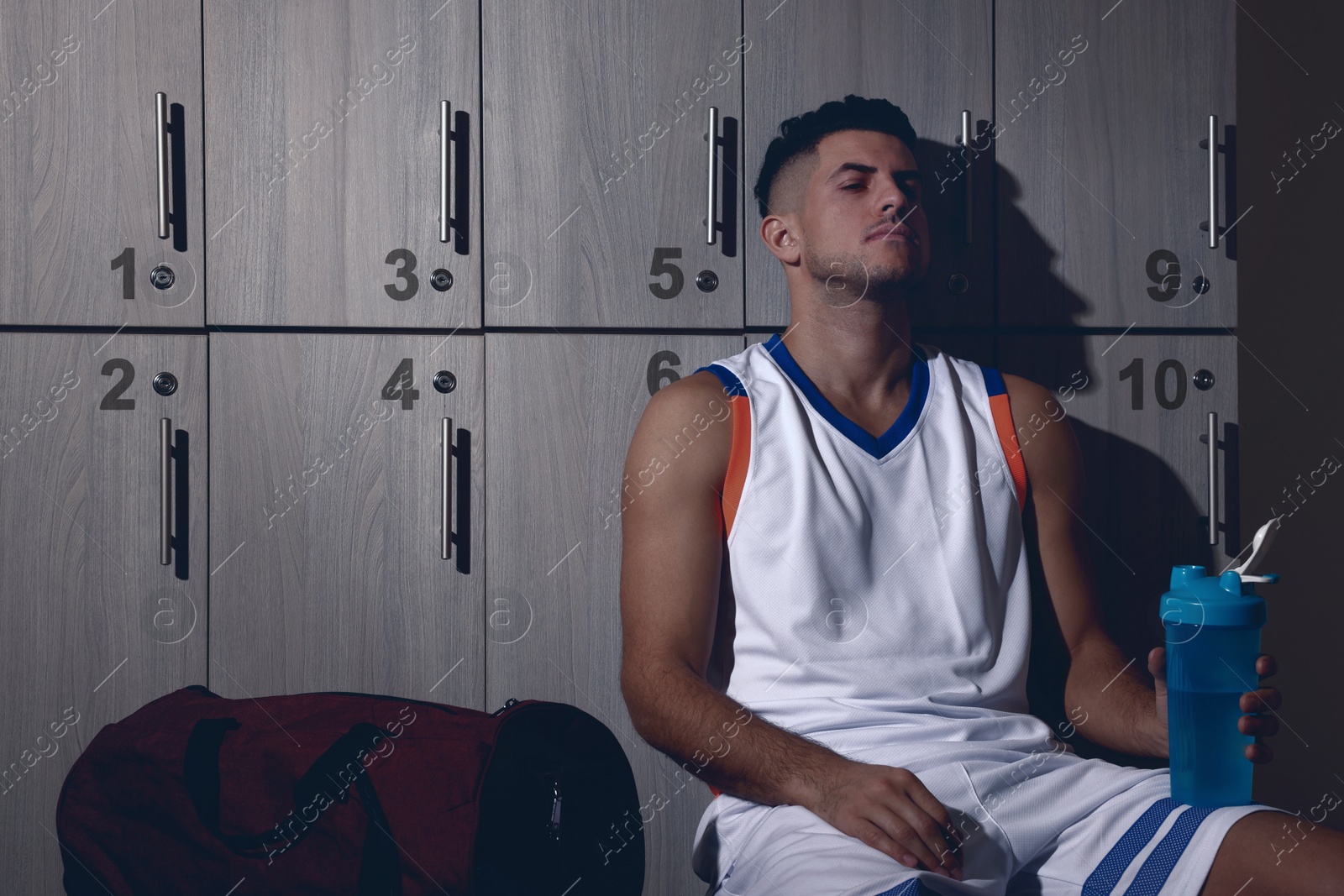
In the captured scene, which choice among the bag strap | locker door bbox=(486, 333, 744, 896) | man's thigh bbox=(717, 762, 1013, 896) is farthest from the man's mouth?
the bag strap

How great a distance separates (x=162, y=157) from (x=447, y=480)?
740 millimetres

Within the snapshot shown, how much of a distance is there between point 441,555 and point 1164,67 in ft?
5.28

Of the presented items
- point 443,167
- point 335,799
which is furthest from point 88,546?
point 443,167

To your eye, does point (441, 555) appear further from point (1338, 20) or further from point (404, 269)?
point (1338, 20)

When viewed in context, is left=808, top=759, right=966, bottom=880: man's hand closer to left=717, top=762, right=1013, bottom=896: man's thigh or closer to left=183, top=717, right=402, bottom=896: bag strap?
left=717, top=762, right=1013, bottom=896: man's thigh

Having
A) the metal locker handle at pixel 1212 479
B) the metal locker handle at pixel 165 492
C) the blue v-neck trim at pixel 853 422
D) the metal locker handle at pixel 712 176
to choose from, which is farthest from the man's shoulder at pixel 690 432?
the metal locker handle at pixel 1212 479

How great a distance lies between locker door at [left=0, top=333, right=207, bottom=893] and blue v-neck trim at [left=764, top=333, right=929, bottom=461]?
102 centimetres

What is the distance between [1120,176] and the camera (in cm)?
153

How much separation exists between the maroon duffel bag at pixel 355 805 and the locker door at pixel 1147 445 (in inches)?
39.3

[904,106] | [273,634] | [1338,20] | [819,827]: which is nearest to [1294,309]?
[1338,20]

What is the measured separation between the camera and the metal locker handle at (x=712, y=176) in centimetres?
146

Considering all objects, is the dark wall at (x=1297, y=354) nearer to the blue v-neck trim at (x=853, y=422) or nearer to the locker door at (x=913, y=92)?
the locker door at (x=913, y=92)

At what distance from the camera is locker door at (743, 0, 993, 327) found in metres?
1.49

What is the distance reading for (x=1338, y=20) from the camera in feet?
6.17
